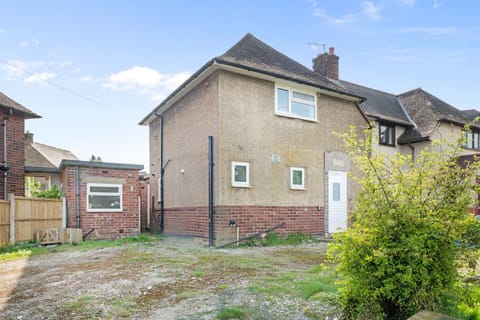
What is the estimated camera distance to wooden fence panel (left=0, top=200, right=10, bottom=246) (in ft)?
33.3

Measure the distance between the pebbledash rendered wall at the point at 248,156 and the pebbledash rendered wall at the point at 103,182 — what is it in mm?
1577

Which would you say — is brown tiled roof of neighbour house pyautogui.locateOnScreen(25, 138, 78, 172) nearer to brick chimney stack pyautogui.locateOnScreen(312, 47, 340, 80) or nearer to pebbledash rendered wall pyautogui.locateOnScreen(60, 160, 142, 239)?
pebbledash rendered wall pyautogui.locateOnScreen(60, 160, 142, 239)

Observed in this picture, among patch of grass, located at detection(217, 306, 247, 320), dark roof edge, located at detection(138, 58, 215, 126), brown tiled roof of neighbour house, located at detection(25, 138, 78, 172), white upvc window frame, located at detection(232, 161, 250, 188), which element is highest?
dark roof edge, located at detection(138, 58, 215, 126)

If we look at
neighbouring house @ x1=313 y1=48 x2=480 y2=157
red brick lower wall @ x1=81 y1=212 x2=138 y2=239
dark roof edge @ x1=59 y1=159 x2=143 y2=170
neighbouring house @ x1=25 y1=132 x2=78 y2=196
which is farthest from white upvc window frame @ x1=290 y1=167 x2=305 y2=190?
neighbouring house @ x1=25 y1=132 x2=78 y2=196

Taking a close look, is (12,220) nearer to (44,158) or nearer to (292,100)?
(292,100)

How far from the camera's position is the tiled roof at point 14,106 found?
13023 mm

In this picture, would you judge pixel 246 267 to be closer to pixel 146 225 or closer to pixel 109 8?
pixel 109 8

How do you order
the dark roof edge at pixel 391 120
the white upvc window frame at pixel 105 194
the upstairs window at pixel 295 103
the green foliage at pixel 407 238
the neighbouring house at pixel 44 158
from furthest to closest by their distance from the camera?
the neighbouring house at pixel 44 158, the dark roof edge at pixel 391 120, the white upvc window frame at pixel 105 194, the upstairs window at pixel 295 103, the green foliage at pixel 407 238

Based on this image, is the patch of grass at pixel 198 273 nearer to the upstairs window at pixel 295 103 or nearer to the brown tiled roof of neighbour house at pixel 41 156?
the upstairs window at pixel 295 103

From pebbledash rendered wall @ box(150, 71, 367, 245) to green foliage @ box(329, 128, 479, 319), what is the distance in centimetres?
693

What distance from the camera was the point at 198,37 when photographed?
1196 centimetres

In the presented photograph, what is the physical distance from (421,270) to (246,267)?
3.97m

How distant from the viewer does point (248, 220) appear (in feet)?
34.1

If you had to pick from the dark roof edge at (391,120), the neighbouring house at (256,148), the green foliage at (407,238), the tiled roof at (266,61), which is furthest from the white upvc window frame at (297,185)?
the green foliage at (407,238)
